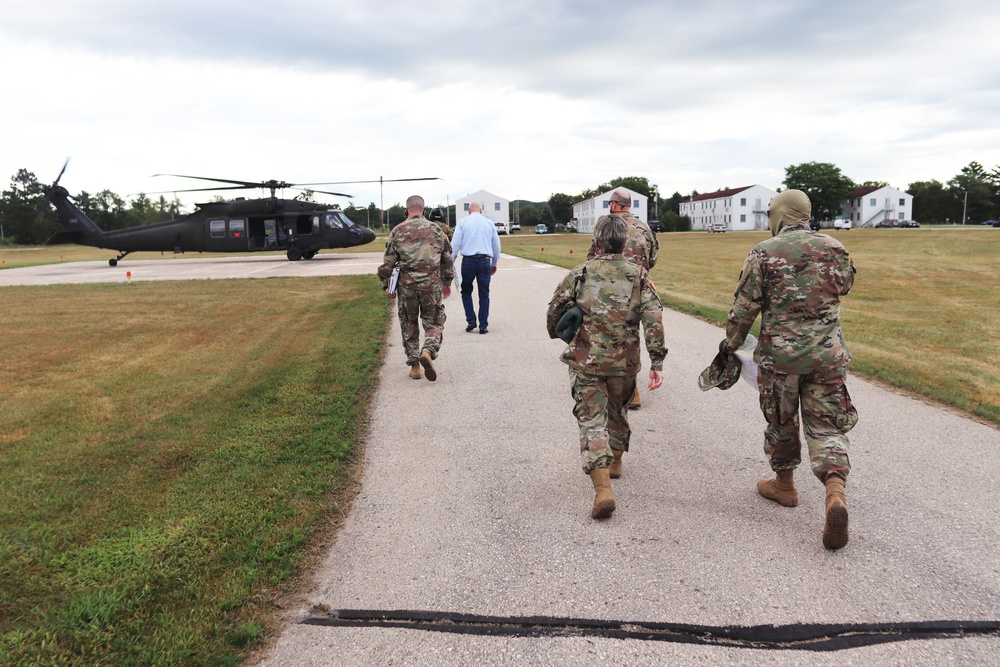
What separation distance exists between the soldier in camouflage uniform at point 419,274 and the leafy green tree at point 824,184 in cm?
11275

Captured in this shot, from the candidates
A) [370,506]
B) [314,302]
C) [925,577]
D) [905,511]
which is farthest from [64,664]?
[314,302]

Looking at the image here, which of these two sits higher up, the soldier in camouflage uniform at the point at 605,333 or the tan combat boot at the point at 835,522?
the soldier in camouflage uniform at the point at 605,333

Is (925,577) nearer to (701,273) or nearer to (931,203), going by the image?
(701,273)

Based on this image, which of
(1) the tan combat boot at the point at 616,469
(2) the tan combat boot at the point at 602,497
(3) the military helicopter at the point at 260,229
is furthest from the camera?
(3) the military helicopter at the point at 260,229

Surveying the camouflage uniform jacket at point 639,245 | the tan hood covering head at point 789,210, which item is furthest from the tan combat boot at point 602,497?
the camouflage uniform jacket at point 639,245

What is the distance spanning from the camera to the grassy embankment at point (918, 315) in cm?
738

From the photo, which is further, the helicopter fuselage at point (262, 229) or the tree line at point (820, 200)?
the tree line at point (820, 200)

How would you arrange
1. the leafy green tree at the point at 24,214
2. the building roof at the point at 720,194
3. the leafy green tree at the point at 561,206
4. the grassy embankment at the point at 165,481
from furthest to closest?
1. the leafy green tree at the point at 561,206
2. the building roof at the point at 720,194
3. the leafy green tree at the point at 24,214
4. the grassy embankment at the point at 165,481

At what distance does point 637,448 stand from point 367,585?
2.69 m

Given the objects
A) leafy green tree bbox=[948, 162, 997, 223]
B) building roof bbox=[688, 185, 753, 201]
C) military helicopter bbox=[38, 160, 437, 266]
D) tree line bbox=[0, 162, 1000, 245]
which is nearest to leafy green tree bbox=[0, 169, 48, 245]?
tree line bbox=[0, 162, 1000, 245]

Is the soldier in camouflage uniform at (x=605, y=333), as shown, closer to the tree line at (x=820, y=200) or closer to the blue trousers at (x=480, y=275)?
the blue trousers at (x=480, y=275)

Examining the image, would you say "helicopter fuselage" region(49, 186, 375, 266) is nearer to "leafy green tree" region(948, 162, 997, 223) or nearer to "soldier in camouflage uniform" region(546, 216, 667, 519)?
"soldier in camouflage uniform" region(546, 216, 667, 519)

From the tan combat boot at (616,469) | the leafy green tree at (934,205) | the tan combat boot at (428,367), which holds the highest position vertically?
the leafy green tree at (934,205)

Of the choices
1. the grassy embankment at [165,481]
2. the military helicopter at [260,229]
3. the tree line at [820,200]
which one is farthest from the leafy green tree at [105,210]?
the grassy embankment at [165,481]
